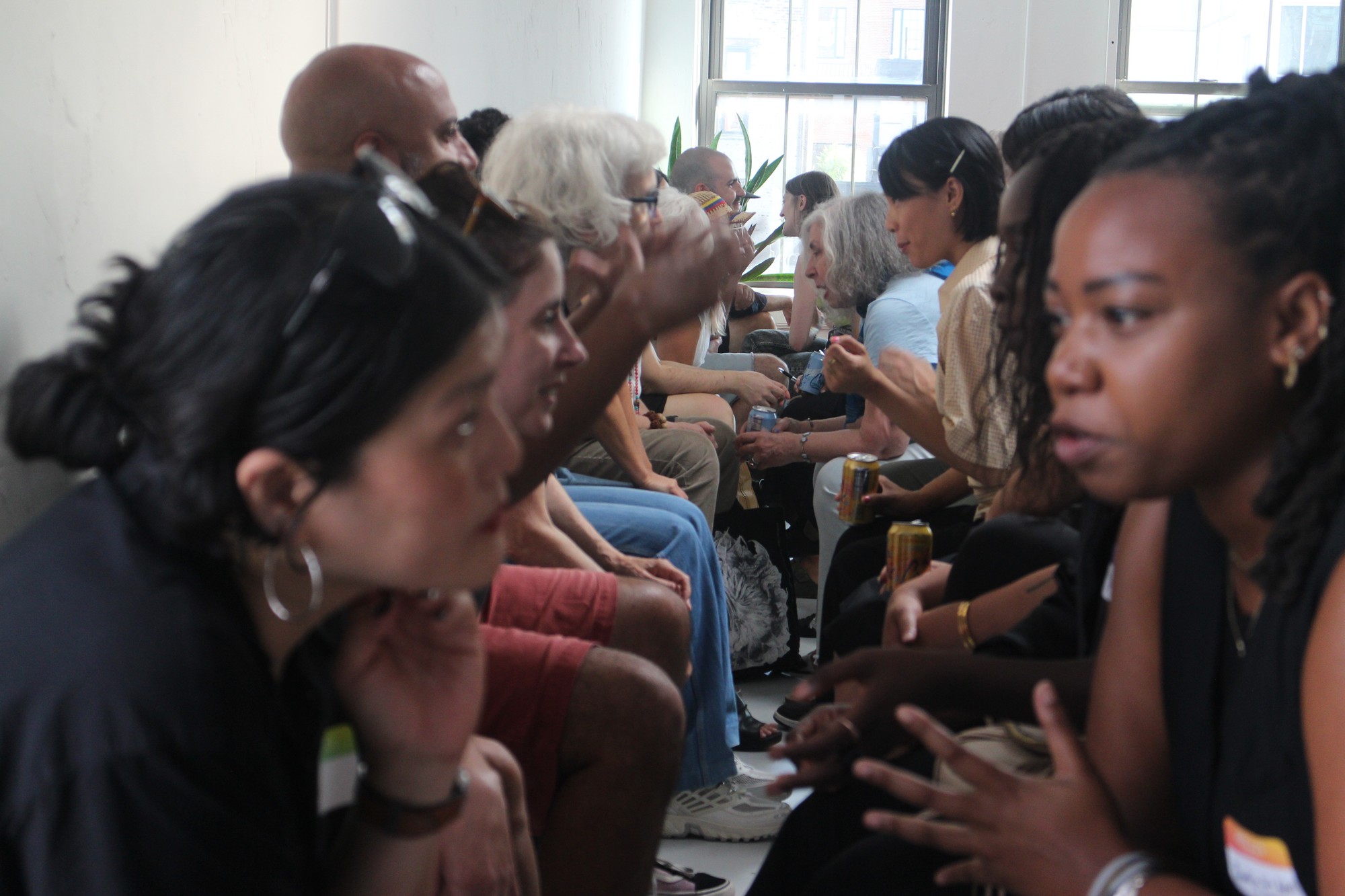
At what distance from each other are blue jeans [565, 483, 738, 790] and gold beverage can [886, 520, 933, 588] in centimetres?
46

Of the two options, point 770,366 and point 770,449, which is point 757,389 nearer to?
point 770,449

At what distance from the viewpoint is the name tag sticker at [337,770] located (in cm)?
86

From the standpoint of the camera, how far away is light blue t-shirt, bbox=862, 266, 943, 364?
296 cm

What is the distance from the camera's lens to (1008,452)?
2.26m

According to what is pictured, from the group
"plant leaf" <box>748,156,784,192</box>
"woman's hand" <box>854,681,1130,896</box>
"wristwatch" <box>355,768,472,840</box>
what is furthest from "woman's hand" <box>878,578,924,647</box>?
"plant leaf" <box>748,156,784,192</box>

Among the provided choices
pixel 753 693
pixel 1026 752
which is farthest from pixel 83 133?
pixel 753 693

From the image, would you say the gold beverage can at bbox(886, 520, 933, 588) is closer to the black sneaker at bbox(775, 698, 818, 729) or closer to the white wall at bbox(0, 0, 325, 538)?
the black sneaker at bbox(775, 698, 818, 729)

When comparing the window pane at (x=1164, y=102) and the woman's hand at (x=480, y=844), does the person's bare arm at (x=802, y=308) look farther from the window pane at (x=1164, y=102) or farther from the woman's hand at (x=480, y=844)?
the woman's hand at (x=480, y=844)

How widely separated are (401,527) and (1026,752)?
76 centimetres

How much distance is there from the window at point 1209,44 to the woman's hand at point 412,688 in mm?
6714

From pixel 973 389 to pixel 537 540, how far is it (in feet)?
3.13

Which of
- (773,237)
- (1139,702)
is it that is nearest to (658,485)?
(1139,702)

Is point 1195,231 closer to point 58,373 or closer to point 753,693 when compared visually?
point 58,373

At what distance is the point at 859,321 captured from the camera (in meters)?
4.08
